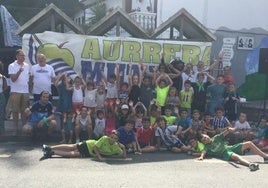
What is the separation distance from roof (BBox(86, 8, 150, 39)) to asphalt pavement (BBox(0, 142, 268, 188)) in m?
5.03

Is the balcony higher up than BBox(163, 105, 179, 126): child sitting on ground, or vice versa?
the balcony

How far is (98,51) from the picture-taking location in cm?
1240

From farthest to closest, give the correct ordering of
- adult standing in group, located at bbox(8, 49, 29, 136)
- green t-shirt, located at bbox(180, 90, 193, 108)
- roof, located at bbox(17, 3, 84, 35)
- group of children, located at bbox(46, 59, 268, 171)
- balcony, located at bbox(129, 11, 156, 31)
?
balcony, located at bbox(129, 11, 156, 31)
roof, located at bbox(17, 3, 84, 35)
green t-shirt, located at bbox(180, 90, 193, 108)
adult standing in group, located at bbox(8, 49, 29, 136)
group of children, located at bbox(46, 59, 268, 171)

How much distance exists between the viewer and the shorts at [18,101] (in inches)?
392

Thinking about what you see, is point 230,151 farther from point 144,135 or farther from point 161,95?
point 161,95

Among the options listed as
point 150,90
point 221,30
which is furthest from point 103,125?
point 221,30

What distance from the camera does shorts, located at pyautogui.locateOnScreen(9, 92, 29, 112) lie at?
32.7 ft

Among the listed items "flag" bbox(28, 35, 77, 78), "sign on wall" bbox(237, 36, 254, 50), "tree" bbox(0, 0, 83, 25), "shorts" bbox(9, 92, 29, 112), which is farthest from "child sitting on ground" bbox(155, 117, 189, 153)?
"tree" bbox(0, 0, 83, 25)

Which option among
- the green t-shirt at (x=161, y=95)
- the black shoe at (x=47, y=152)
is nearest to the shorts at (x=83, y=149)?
the black shoe at (x=47, y=152)

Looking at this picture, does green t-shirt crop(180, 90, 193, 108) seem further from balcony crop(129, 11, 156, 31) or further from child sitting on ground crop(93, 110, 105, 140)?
balcony crop(129, 11, 156, 31)

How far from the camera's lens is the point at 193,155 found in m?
9.07

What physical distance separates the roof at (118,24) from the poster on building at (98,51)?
0.42 metres

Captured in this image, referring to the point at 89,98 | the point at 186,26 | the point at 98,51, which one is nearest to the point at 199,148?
the point at 89,98

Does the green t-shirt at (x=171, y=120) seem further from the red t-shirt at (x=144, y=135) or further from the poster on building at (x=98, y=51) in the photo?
the poster on building at (x=98, y=51)
